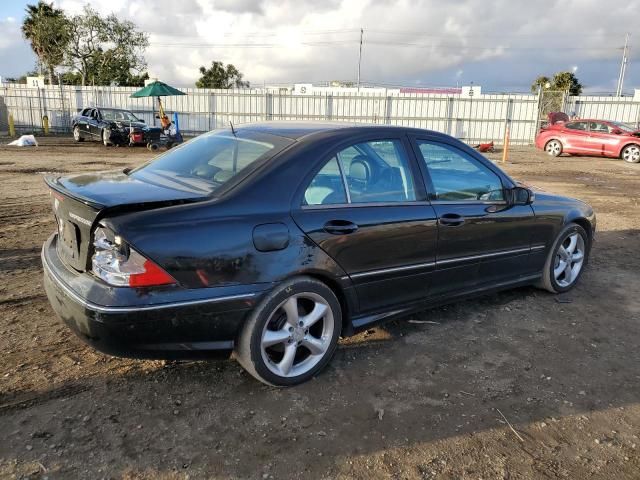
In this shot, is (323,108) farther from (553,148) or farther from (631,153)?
(631,153)

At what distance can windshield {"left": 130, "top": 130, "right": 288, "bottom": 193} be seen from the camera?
3205 millimetres

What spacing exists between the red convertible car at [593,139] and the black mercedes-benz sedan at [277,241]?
1714cm

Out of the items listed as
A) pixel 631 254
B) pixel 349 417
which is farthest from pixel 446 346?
pixel 631 254

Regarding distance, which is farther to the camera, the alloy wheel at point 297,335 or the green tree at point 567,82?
the green tree at point 567,82

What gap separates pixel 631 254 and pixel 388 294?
14.6ft

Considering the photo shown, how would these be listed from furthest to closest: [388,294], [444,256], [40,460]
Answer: [444,256] → [388,294] → [40,460]

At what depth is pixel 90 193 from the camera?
118 inches

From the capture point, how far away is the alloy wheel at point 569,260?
493 centimetres

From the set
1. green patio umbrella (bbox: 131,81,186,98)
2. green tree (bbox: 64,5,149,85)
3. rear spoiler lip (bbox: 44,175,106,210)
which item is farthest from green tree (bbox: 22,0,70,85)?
rear spoiler lip (bbox: 44,175,106,210)

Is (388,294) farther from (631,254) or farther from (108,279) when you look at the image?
(631,254)

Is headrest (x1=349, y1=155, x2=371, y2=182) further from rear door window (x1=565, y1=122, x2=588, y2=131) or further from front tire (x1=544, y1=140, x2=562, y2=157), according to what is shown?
front tire (x1=544, y1=140, x2=562, y2=157)

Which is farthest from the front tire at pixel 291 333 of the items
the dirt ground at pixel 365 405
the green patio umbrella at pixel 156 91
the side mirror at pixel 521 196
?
the green patio umbrella at pixel 156 91

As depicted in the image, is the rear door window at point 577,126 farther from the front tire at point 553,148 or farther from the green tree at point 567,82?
the green tree at point 567,82

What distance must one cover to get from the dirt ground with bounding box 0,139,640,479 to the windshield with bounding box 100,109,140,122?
17.8 metres
